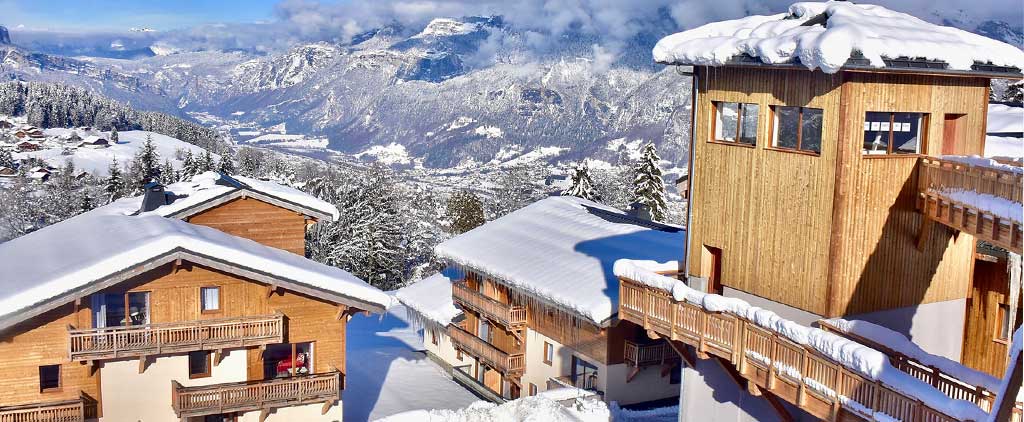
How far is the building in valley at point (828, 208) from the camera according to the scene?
1519 centimetres

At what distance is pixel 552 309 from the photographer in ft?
94.6

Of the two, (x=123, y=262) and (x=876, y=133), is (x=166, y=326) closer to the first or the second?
(x=123, y=262)

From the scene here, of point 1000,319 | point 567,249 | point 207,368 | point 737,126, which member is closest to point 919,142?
point 737,126

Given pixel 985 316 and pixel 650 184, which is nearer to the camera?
pixel 985 316

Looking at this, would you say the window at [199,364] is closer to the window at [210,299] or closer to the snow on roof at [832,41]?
the window at [210,299]

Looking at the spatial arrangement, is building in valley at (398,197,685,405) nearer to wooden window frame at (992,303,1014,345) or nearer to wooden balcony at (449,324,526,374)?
wooden balcony at (449,324,526,374)

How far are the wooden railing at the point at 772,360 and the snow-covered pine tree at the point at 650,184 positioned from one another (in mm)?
40402

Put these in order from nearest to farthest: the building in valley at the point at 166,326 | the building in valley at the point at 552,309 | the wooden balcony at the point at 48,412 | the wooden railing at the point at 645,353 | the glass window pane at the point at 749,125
A: the glass window pane at the point at 749,125
the wooden balcony at the point at 48,412
the building in valley at the point at 166,326
the wooden railing at the point at 645,353
the building in valley at the point at 552,309

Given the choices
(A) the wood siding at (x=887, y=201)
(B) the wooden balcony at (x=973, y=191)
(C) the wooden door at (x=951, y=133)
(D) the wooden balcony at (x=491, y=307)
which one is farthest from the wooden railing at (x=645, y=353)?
(C) the wooden door at (x=951, y=133)

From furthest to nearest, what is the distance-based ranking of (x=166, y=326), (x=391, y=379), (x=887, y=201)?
(x=391, y=379)
(x=166, y=326)
(x=887, y=201)

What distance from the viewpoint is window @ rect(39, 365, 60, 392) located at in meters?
21.6

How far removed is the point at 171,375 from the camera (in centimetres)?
2270

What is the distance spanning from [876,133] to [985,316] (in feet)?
16.9

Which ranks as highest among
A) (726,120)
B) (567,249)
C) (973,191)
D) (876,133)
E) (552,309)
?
(726,120)
